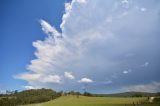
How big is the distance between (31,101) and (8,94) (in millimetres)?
→ 47086

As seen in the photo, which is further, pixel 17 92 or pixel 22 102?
pixel 17 92

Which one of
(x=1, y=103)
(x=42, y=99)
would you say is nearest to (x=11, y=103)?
(x=1, y=103)

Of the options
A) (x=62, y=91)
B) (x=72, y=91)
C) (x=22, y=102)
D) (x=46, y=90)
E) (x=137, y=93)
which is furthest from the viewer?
(x=46, y=90)

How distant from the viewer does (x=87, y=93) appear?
141m

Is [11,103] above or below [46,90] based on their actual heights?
below

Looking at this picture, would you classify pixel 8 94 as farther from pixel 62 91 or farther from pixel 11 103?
pixel 11 103

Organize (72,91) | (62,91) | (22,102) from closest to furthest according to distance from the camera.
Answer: (22,102), (72,91), (62,91)

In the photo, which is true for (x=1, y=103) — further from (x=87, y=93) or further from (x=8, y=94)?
(x=8, y=94)

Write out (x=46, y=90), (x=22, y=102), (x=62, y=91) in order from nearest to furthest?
(x=22, y=102), (x=62, y=91), (x=46, y=90)

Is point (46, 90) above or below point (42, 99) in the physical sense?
above

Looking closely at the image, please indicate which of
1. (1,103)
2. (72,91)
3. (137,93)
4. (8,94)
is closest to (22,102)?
(1,103)

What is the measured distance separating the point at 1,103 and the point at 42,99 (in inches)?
1074

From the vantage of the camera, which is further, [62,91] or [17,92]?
[17,92]

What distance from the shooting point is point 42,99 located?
14138cm
